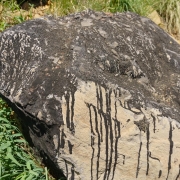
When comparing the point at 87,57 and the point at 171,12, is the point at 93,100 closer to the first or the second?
the point at 87,57

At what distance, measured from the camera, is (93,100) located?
8.19 ft

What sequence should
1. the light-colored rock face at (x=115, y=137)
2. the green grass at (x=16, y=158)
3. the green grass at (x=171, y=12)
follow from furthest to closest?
1. the green grass at (x=171, y=12)
2. the green grass at (x=16, y=158)
3. the light-colored rock face at (x=115, y=137)

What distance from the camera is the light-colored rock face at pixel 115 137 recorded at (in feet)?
8.20

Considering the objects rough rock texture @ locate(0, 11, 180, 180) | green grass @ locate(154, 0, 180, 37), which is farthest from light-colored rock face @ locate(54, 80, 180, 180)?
green grass @ locate(154, 0, 180, 37)

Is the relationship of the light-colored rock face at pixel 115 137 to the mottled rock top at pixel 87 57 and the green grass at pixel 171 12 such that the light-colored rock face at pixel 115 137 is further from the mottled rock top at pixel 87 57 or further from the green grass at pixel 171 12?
the green grass at pixel 171 12

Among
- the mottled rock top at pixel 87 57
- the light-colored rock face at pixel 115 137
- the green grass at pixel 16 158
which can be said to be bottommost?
the green grass at pixel 16 158

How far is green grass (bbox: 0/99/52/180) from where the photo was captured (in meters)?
2.62

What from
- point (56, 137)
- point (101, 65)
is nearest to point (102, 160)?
point (56, 137)

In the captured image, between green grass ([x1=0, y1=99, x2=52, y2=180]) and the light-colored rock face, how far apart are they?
20 centimetres

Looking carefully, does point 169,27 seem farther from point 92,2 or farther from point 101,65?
point 101,65

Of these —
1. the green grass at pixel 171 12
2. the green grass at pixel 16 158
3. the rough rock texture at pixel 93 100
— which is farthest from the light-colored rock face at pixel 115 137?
the green grass at pixel 171 12

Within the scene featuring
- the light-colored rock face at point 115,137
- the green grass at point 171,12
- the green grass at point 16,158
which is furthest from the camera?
the green grass at point 171,12

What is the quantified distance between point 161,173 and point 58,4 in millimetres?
2439

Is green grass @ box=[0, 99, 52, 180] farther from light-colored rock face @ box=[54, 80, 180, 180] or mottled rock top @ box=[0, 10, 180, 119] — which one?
mottled rock top @ box=[0, 10, 180, 119]
